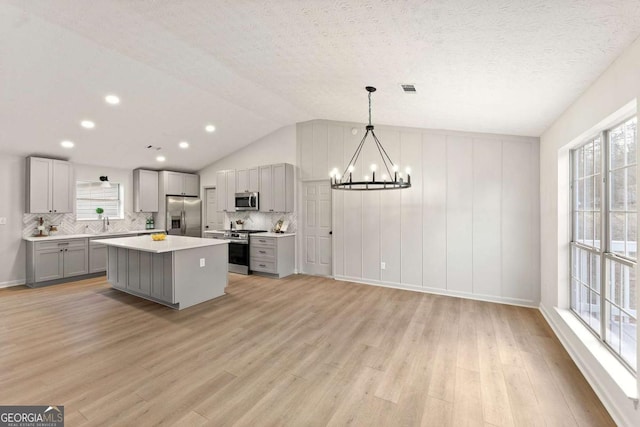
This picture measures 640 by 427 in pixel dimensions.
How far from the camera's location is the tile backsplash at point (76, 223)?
17.8ft

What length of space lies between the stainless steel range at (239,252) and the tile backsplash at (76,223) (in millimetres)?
2600

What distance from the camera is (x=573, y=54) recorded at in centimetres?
195

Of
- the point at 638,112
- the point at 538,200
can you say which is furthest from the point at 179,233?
the point at 638,112

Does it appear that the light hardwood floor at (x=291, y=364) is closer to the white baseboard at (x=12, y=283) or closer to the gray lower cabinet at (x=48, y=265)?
the gray lower cabinet at (x=48, y=265)

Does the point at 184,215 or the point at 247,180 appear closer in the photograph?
the point at 247,180

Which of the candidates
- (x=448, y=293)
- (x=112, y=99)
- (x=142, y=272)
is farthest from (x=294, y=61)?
(x=448, y=293)

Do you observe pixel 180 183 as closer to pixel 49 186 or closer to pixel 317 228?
pixel 49 186

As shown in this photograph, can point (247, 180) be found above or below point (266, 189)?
above

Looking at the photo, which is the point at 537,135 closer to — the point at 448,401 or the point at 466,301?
the point at 466,301

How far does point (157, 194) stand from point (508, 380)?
7.63m

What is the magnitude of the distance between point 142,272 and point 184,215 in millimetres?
3377

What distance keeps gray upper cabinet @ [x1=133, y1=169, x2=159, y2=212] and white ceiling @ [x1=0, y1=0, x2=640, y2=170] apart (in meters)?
1.59

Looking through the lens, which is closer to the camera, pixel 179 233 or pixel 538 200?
pixel 538 200

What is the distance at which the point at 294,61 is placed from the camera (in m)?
3.04
